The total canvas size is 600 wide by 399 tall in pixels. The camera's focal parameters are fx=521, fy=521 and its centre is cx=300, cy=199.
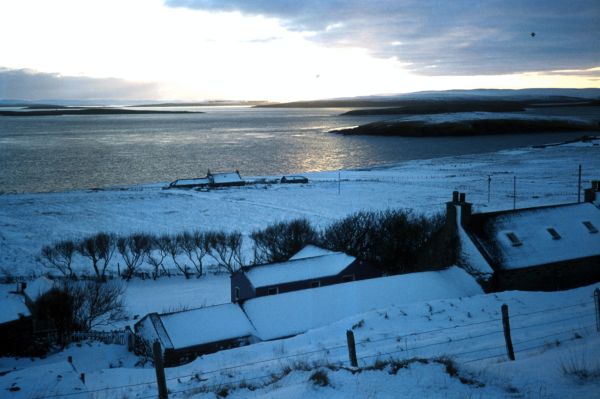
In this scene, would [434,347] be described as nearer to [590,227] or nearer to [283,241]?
[590,227]

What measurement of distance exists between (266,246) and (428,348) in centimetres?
2162

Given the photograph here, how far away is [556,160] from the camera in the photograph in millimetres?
86688

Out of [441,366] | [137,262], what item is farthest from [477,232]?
[137,262]

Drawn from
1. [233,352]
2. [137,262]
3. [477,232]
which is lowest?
[137,262]

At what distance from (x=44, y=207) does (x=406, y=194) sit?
38.8 metres

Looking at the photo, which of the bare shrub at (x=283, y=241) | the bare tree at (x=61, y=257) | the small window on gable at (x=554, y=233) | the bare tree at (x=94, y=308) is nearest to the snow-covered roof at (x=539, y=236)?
the small window on gable at (x=554, y=233)

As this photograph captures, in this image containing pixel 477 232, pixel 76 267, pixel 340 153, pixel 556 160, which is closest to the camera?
pixel 477 232

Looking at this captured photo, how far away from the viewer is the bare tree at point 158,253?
33.3 metres

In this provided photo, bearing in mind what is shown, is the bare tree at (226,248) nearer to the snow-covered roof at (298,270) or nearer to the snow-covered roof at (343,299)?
the snow-covered roof at (298,270)

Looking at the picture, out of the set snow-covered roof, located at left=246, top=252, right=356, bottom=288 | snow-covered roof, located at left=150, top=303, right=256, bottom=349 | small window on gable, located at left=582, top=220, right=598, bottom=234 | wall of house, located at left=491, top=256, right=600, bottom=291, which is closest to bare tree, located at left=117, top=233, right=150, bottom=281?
snow-covered roof, located at left=246, top=252, right=356, bottom=288

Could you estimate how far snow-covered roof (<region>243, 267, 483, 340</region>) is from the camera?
19.4m

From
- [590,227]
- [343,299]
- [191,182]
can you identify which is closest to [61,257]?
[343,299]

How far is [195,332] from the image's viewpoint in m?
18.8

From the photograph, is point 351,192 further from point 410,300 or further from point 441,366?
point 441,366
